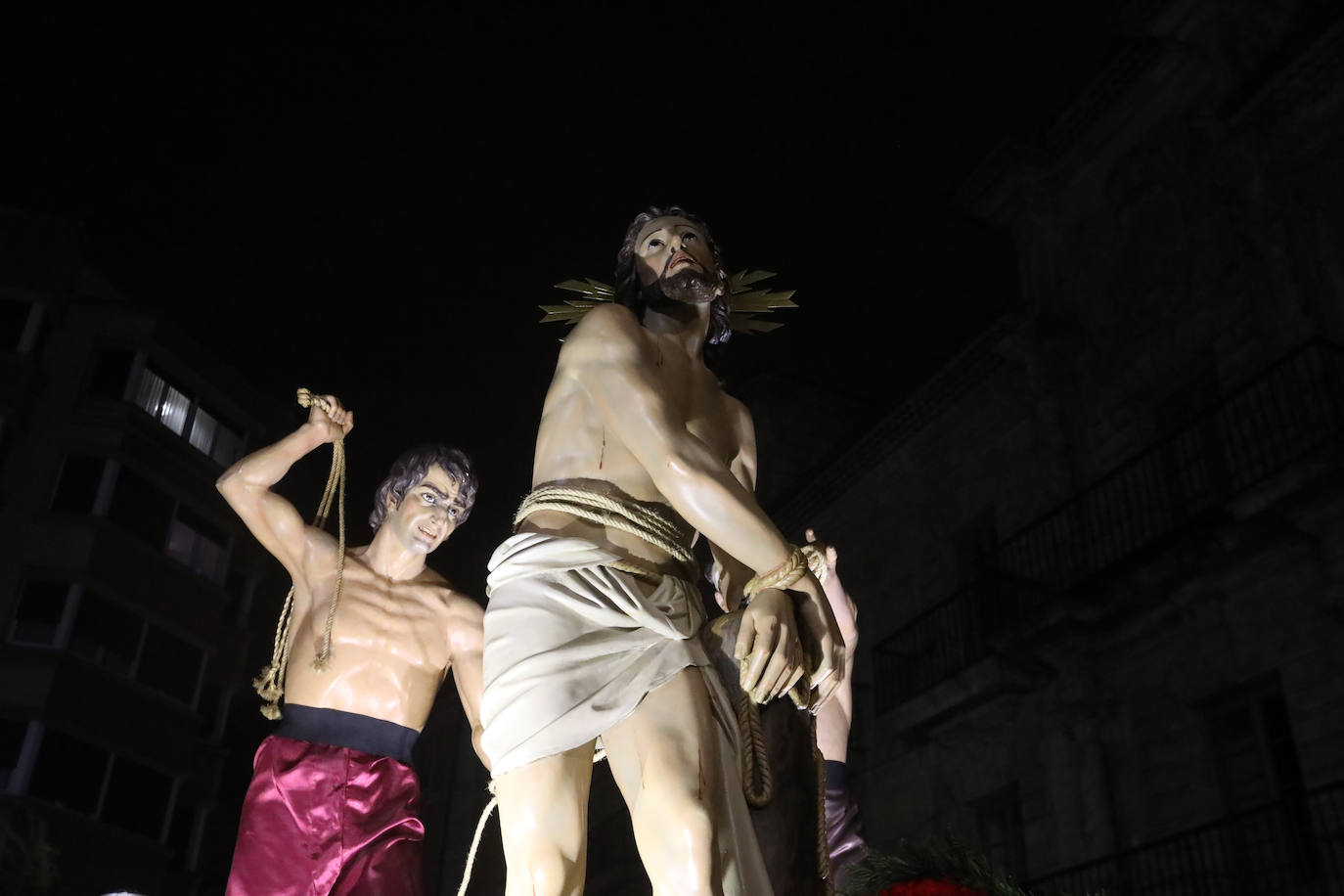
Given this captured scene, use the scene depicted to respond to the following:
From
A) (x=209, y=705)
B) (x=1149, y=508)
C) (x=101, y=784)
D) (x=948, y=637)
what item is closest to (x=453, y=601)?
(x=1149, y=508)

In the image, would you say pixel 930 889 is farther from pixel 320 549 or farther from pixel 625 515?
pixel 320 549

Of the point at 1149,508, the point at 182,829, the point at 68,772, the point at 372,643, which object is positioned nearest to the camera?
the point at 372,643

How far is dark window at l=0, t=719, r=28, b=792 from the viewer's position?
16570 mm

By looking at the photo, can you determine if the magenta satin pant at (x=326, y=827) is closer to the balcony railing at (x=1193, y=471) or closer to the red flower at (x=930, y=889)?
the red flower at (x=930, y=889)

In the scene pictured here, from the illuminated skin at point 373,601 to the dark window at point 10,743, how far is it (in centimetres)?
1447

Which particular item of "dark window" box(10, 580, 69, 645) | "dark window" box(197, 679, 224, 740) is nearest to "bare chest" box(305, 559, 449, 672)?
"dark window" box(10, 580, 69, 645)

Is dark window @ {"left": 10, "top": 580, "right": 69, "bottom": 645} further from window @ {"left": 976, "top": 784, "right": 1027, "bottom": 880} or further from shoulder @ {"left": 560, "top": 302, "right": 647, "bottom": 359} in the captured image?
shoulder @ {"left": 560, "top": 302, "right": 647, "bottom": 359}

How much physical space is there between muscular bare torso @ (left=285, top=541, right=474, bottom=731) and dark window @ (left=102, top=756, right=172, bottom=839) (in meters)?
15.3

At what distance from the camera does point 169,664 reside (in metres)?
19.7

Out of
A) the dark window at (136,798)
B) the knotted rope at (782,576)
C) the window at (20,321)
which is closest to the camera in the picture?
the knotted rope at (782,576)

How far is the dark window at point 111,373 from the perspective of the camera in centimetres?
2036

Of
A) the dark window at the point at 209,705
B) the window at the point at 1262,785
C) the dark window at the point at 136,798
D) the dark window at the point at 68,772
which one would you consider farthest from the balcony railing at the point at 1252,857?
the dark window at the point at 209,705

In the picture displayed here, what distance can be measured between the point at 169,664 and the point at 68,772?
269cm

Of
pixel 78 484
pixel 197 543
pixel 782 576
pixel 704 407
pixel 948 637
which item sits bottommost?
pixel 782 576
